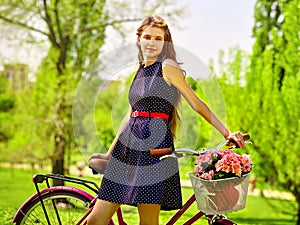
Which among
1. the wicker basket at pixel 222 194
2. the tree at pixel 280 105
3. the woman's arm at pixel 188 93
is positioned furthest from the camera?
the tree at pixel 280 105

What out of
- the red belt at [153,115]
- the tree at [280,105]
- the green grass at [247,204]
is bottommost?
the green grass at [247,204]

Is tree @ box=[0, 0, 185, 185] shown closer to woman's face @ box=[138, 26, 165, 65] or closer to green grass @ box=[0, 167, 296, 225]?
green grass @ box=[0, 167, 296, 225]

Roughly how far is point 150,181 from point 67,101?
5.69 m

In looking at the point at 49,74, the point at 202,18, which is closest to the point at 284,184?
the point at 202,18

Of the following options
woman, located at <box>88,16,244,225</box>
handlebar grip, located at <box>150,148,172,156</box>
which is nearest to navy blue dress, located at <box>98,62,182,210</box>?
woman, located at <box>88,16,244,225</box>

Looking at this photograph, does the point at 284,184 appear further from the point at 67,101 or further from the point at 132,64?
the point at 132,64

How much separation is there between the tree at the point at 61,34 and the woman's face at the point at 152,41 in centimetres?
547

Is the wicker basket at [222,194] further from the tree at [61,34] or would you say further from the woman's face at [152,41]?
the tree at [61,34]

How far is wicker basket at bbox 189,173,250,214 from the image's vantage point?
2072 mm

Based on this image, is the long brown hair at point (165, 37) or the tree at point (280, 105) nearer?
the long brown hair at point (165, 37)

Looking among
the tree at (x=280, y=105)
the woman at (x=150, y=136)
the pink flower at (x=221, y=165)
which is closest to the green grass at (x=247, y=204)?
the tree at (x=280, y=105)

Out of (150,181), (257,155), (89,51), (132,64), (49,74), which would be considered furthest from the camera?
(89,51)

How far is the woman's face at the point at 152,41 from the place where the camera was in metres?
2.27

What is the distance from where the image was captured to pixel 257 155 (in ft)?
24.0
